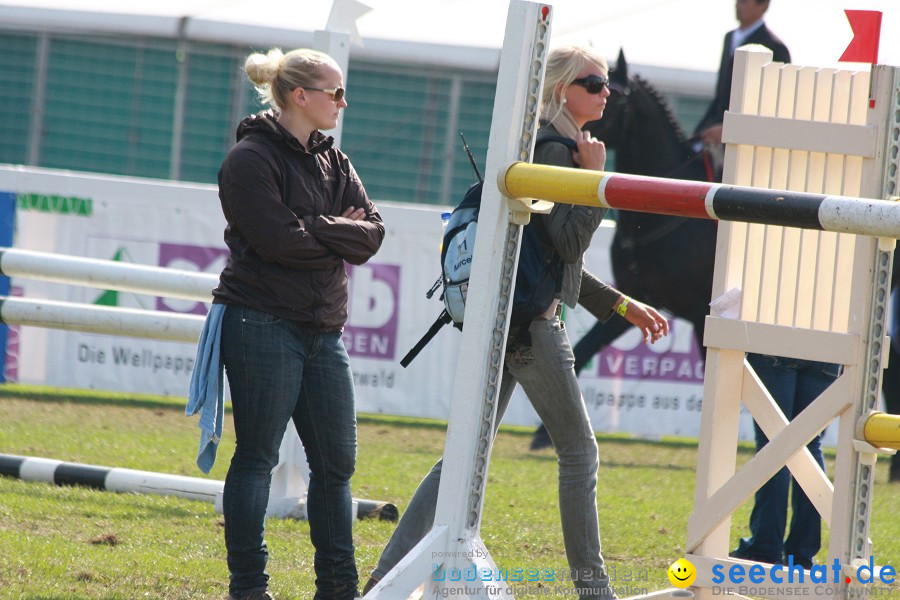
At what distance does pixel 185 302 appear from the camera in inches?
386

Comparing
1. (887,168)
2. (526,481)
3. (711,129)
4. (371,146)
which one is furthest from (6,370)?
(887,168)

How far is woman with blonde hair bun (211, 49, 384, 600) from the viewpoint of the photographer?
3820mm

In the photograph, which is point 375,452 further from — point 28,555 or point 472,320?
point 472,320

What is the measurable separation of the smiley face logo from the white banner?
20.2 ft

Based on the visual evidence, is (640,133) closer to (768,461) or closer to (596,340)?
(596,340)

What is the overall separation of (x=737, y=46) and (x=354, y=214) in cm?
517

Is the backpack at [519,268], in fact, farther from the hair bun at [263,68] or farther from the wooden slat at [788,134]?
the hair bun at [263,68]

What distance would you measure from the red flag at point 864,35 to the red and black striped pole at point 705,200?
1.44 feet

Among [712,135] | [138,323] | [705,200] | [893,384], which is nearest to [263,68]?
[705,200]

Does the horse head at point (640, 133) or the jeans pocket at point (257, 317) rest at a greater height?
the horse head at point (640, 133)

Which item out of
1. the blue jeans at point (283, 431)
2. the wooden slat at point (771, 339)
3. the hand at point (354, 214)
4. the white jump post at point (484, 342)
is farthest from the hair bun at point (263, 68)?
the wooden slat at point (771, 339)

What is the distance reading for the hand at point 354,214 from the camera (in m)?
4.02

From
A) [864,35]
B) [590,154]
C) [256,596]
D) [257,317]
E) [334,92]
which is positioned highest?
[864,35]

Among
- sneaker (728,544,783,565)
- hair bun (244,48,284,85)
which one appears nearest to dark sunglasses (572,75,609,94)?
hair bun (244,48,284,85)
